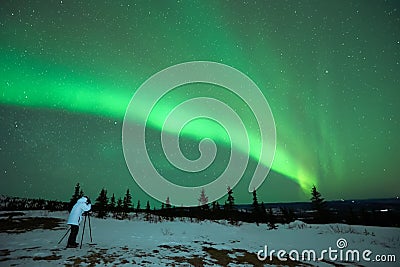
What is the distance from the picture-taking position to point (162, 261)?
25.1ft

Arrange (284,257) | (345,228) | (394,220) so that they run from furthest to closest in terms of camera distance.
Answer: (394,220)
(345,228)
(284,257)

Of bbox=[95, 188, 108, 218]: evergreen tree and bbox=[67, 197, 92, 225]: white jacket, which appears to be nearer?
bbox=[67, 197, 92, 225]: white jacket

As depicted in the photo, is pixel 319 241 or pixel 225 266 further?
pixel 319 241

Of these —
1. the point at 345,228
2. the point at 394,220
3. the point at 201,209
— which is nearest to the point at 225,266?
the point at 345,228

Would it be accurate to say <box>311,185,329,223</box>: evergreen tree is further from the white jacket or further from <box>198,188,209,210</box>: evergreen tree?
the white jacket

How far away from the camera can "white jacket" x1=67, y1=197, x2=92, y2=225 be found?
9.49 m

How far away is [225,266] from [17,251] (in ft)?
24.9

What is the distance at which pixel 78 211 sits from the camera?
979cm

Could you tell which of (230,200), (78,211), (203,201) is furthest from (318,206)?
(78,211)

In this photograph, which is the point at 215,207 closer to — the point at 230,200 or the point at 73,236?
the point at 230,200

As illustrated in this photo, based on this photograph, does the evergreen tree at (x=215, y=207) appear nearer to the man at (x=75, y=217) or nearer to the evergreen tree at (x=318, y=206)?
the evergreen tree at (x=318, y=206)

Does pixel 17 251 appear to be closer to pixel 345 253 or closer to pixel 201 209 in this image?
pixel 345 253

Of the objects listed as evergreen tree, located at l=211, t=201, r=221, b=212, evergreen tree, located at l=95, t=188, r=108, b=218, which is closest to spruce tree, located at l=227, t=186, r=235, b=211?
evergreen tree, located at l=211, t=201, r=221, b=212

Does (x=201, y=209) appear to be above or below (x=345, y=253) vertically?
below
